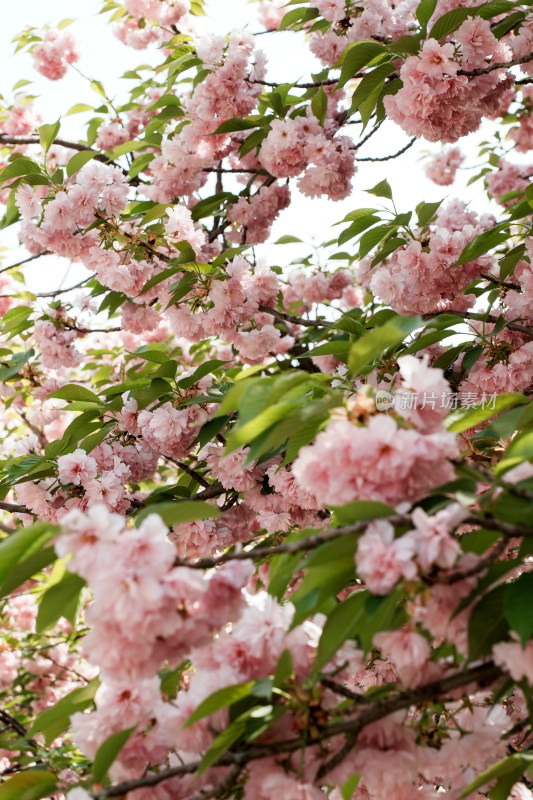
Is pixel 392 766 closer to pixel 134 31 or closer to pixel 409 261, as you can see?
pixel 409 261

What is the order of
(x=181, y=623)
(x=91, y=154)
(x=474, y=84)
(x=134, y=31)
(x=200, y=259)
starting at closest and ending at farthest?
1. (x=181, y=623)
2. (x=474, y=84)
3. (x=91, y=154)
4. (x=200, y=259)
5. (x=134, y=31)

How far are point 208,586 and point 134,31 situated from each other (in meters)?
5.17

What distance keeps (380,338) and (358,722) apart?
0.52 m

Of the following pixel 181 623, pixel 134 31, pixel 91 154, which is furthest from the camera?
pixel 134 31

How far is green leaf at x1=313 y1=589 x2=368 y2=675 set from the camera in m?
0.93

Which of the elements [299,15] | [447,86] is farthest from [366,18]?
[447,86]

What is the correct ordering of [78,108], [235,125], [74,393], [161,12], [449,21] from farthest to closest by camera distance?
1. [161,12]
2. [78,108]
3. [235,125]
4. [74,393]
5. [449,21]

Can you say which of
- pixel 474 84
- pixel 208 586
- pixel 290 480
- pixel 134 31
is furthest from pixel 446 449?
pixel 134 31

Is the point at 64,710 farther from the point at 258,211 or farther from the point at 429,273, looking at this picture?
the point at 258,211

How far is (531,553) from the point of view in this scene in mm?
986

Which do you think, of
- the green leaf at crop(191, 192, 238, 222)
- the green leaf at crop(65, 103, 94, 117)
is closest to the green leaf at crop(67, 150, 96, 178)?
the green leaf at crop(191, 192, 238, 222)

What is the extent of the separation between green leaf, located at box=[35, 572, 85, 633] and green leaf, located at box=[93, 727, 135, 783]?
0.59 feet

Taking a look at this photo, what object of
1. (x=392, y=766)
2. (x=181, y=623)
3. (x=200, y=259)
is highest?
(x=200, y=259)

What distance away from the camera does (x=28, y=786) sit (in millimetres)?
1080
